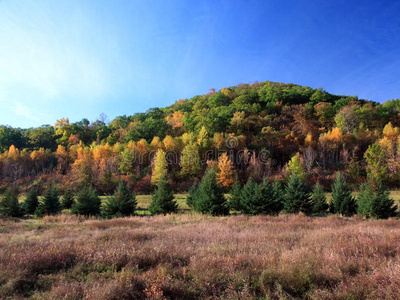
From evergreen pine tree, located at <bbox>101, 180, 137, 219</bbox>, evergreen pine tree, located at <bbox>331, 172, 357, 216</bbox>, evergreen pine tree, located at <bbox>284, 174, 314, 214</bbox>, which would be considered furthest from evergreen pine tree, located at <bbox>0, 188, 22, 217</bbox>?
evergreen pine tree, located at <bbox>331, 172, 357, 216</bbox>

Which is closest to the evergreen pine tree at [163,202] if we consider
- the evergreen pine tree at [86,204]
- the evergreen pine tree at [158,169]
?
the evergreen pine tree at [86,204]

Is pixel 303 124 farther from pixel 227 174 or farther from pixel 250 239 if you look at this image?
pixel 250 239

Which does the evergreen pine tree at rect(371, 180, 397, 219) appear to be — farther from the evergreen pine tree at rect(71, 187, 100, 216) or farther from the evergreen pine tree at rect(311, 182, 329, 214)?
the evergreen pine tree at rect(71, 187, 100, 216)

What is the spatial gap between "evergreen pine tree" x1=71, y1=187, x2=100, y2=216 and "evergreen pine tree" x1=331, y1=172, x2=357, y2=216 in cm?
2469

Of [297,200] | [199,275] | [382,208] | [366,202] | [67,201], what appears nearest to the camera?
[199,275]

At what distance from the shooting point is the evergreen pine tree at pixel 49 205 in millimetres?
22516

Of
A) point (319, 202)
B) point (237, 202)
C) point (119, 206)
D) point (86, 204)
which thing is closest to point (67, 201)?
point (86, 204)

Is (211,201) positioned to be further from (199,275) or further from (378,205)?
(199,275)

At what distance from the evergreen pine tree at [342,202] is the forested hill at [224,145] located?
78.1 ft

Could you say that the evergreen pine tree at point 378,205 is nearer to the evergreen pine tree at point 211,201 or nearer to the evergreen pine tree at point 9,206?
the evergreen pine tree at point 211,201

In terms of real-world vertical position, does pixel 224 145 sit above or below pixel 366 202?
above

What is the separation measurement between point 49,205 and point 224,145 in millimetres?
38543

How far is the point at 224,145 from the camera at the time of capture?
52.5m

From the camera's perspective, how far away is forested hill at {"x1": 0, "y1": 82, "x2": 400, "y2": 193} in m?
45.8
